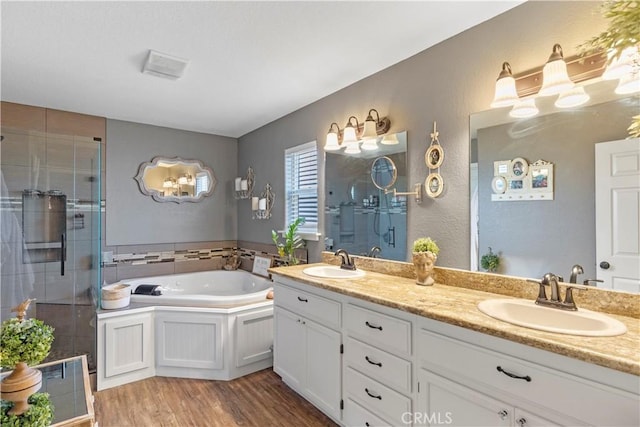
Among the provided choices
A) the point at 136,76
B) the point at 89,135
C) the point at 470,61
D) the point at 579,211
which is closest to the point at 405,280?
the point at 579,211

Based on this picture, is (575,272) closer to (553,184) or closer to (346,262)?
(553,184)

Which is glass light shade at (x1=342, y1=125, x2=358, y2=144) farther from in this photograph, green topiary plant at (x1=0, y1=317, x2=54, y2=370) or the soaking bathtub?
green topiary plant at (x1=0, y1=317, x2=54, y2=370)

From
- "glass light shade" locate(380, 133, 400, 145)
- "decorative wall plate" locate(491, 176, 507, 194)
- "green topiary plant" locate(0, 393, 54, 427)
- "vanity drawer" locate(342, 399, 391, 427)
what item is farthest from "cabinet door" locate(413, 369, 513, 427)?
"green topiary plant" locate(0, 393, 54, 427)

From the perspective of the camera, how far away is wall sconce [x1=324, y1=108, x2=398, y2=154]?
243cm

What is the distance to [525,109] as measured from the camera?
1646 mm

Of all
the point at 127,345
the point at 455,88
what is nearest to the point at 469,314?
the point at 455,88

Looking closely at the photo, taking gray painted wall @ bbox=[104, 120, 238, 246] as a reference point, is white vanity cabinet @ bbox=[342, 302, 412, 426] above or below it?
below

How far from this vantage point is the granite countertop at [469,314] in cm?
97

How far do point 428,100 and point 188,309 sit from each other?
253 centimetres

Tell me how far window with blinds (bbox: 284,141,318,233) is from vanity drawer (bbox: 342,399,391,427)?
159 centimetres

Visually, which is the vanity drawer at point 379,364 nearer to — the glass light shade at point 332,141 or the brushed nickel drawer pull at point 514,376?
the brushed nickel drawer pull at point 514,376

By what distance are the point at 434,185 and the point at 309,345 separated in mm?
1365

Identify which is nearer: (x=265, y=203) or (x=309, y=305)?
(x=309, y=305)

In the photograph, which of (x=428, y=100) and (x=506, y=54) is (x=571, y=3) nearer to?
(x=506, y=54)
